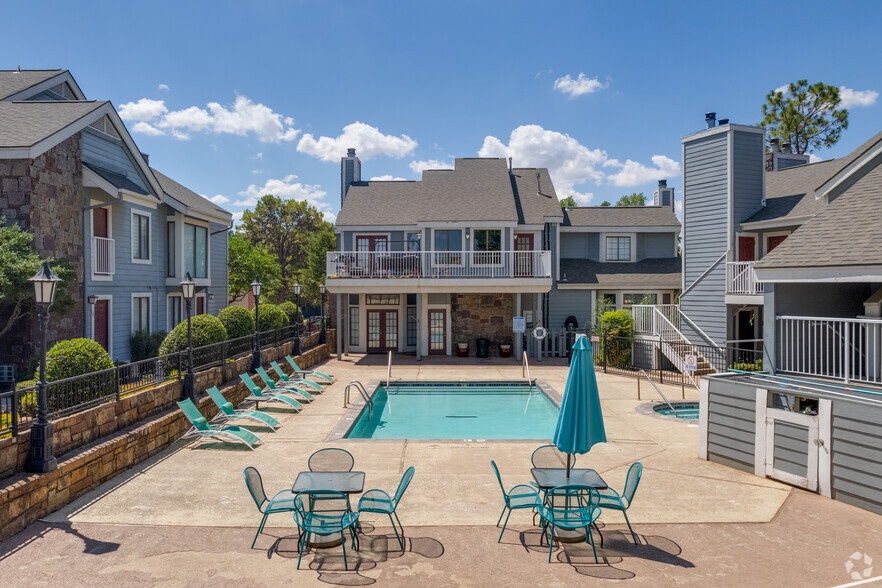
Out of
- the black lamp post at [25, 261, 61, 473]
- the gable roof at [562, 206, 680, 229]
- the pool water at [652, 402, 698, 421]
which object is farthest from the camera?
the gable roof at [562, 206, 680, 229]

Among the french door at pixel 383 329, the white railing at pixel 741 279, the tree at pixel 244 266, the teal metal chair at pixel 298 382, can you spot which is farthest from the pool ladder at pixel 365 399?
the tree at pixel 244 266

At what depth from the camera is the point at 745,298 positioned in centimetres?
1708

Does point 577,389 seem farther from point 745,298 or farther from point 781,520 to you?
point 745,298

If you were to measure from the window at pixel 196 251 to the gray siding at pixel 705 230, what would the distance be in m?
18.2

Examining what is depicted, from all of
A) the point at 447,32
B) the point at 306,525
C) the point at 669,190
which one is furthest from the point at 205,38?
the point at 669,190

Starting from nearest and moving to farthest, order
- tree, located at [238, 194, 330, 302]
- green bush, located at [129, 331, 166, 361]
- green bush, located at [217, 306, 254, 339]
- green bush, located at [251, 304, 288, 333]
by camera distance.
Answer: green bush, located at [129, 331, 166, 361] → green bush, located at [217, 306, 254, 339] → green bush, located at [251, 304, 288, 333] → tree, located at [238, 194, 330, 302]

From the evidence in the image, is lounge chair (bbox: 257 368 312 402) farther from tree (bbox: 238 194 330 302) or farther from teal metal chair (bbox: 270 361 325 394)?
tree (bbox: 238 194 330 302)

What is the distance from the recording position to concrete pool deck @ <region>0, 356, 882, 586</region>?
5605mm

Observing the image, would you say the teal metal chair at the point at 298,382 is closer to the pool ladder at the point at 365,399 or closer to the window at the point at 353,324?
the pool ladder at the point at 365,399

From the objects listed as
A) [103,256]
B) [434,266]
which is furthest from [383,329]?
[103,256]

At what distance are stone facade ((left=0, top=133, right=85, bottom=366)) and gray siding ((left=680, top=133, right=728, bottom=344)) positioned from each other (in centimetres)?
1930

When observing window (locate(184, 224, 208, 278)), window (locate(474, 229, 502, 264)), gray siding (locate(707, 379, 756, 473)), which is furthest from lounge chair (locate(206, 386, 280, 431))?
window (locate(474, 229, 502, 264))

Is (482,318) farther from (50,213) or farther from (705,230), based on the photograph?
(50,213)

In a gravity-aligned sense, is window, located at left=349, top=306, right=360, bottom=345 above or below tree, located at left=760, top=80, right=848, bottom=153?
below
